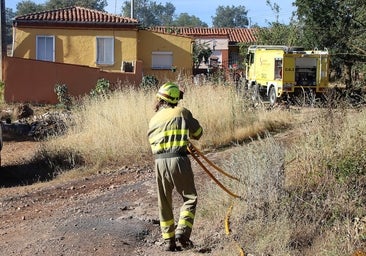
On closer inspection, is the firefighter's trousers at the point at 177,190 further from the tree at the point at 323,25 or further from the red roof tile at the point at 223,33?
the red roof tile at the point at 223,33

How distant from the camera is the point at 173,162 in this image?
6324 mm

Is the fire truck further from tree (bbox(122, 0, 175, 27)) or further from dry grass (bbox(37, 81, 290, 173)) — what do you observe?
tree (bbox(122, 0, 175, 27))

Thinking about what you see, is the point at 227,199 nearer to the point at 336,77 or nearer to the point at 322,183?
the point at 322,183

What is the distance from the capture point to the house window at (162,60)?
33938 mm

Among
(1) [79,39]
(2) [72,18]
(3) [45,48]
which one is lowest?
(3) [45,48]

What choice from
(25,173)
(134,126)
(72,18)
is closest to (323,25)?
(72,18)

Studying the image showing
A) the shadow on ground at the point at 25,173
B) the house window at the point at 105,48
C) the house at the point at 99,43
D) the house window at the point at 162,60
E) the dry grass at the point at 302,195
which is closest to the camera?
the dry grass at the point at 302,195

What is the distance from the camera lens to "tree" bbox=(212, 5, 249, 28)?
409 feet

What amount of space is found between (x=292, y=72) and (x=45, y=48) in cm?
1427

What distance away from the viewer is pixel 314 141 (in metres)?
7.59

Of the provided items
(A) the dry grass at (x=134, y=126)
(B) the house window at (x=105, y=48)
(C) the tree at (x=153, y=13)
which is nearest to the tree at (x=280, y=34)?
(B) the house window at (x=105, y=48)

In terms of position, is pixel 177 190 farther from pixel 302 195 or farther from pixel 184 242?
pixel 302 195

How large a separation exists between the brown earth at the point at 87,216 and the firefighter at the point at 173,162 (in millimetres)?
253

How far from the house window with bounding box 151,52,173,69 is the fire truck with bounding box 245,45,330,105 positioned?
346 inches
